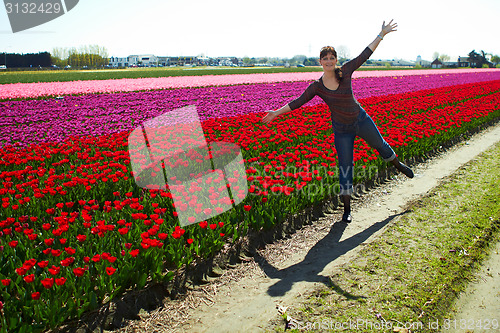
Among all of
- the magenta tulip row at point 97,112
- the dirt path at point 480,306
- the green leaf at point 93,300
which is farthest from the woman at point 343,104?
the magenta tulip row at point 97,112

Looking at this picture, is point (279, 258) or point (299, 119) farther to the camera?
point (299, 119)

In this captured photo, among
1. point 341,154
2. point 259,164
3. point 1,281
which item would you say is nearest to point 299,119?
point 259,164

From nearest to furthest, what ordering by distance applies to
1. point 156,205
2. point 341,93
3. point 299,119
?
point 156,205 → point 341,93 → point 299,119

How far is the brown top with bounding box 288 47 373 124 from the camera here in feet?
15.2

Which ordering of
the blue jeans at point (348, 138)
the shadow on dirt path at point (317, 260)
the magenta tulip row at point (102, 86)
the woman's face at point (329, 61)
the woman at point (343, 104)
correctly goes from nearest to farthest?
the shadow on dirt path at point (317, 260) < the woman's face at point (329, 61) < the woman at point (343, 104) < the blue jeans at point (348, 138) < the magenta tulip row at point (102, 86)

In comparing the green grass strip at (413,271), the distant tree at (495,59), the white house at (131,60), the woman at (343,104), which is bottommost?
the green grass strip at (413,271)

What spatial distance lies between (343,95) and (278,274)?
88.5 inches

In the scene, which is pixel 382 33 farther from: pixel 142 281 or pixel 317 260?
pixel 142 281

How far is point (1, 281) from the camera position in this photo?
295 cm

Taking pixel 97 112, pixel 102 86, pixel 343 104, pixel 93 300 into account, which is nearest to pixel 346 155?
pixel 343 104

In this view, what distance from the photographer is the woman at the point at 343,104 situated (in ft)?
15.0

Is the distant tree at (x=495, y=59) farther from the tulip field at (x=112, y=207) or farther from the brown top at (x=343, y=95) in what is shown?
the brown top at (x=343, y=95)

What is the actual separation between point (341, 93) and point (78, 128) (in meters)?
8.00

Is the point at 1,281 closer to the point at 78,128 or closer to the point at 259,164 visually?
the point at 259,164
